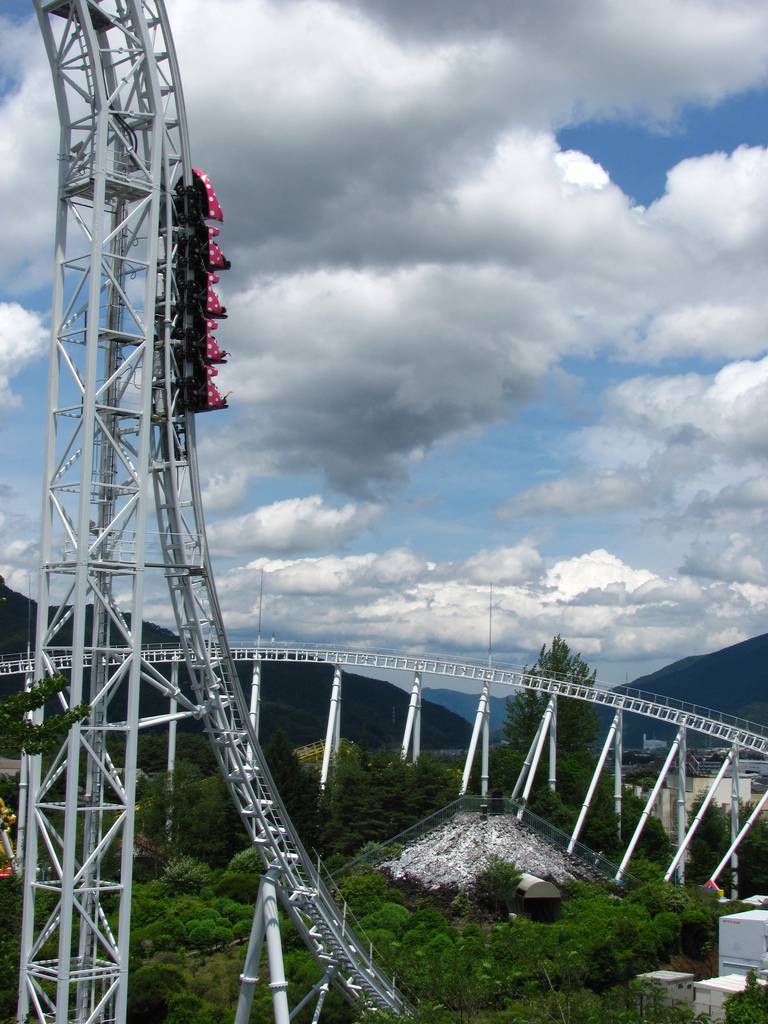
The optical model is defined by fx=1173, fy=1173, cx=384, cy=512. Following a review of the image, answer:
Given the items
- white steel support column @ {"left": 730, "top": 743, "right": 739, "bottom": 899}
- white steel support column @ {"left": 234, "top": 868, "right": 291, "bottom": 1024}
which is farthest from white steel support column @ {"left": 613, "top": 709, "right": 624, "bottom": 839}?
white steel support column @ {"left": 234, "top": 868, "right": 291, "bottom": 1024}

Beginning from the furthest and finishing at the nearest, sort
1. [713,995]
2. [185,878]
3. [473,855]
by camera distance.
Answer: [473,855]
[185,878]
[713,995]

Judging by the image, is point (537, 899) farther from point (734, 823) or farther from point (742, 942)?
point (734, 823)

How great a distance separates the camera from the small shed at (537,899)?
37281 millimetres

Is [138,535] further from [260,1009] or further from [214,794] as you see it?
[214,794]

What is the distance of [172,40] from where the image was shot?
22.7 m

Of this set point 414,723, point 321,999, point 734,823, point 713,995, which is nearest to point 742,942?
point 713,995

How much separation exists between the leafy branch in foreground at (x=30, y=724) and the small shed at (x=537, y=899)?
23942 millimetres

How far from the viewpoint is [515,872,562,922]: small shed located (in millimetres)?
37281

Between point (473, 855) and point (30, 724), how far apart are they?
25891mm

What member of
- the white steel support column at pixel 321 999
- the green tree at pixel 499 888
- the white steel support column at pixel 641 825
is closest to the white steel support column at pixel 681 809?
the white steel support column at pixel 641 825

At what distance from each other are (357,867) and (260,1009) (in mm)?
12714

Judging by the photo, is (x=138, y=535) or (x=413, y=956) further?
(x=413, y=956)

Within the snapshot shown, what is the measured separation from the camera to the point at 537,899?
1487 inches

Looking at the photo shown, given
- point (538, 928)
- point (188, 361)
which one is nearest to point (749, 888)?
point (538, 928)
